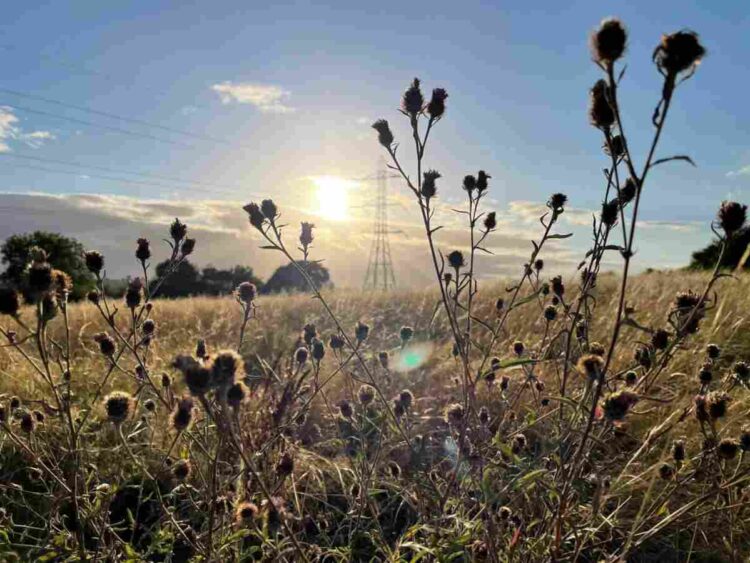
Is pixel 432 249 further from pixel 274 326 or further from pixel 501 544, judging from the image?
pixel 274 326

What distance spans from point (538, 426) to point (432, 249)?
207 cm

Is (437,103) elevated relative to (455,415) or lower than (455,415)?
elevated

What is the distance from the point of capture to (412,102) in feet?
6.79

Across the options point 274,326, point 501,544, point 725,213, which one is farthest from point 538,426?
point 274,326

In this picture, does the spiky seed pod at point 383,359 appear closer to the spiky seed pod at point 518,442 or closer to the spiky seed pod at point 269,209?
the spiky seed pod at point 518,442

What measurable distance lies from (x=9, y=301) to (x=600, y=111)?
1940 millimetres

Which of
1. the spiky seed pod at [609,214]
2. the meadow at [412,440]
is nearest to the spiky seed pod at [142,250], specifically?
the meadow at [412,440]

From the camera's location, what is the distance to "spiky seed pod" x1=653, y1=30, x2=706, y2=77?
48.3 inches

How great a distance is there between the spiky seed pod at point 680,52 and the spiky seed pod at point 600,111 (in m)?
0.28

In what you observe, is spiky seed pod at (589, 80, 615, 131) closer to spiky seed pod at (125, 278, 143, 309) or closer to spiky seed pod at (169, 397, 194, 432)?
spiky seed pod at (169, 397, 194, 432)

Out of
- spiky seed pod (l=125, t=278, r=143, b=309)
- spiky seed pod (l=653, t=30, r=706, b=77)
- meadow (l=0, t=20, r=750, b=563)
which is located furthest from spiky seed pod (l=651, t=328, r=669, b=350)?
spiky seed pod (l=125, t=278, r=143, b=309)

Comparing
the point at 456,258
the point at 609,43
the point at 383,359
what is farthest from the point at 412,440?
the point at 609,43

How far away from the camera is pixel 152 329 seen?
3.39 m

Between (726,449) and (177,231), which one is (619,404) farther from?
(177,231)
